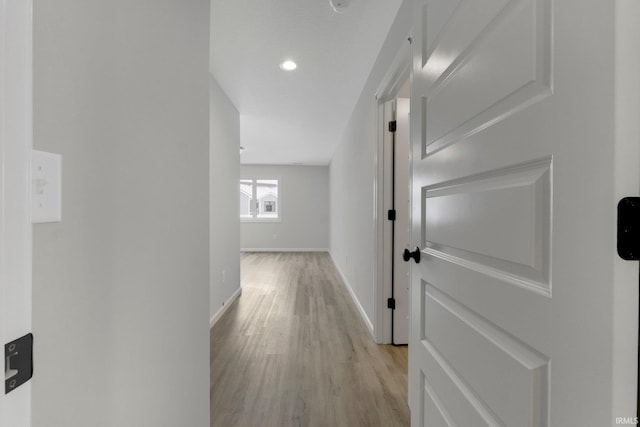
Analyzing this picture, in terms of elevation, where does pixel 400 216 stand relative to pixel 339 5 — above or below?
below

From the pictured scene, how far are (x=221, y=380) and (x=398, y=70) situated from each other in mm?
2385

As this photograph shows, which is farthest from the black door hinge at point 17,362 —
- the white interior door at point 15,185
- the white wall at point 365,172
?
the white wall at point 365,172

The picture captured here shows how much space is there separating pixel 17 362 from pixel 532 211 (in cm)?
87

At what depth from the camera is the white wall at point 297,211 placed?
8477 millimetres

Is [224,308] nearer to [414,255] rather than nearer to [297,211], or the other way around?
[414,255]

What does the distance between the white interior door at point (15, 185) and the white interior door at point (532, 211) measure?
82 centimetres

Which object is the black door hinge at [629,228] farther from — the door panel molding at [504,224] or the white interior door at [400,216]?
the white interior door at [400,216]

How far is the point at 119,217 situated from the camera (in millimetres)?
753

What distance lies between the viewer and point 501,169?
669 millimetres

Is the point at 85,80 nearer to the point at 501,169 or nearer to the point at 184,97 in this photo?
the point at 184,97

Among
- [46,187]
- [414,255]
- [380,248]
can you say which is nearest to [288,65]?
[380,248]

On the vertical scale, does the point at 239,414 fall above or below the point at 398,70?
below

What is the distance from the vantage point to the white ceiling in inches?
75.5

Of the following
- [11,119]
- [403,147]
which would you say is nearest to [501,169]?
[11,119]
